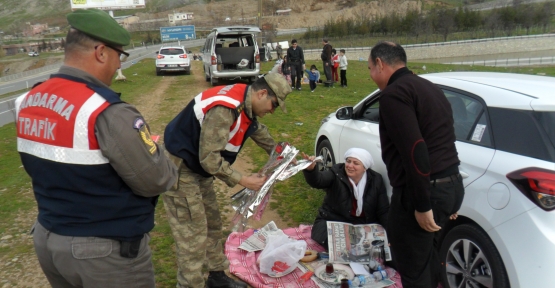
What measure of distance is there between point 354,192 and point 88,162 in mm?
2722

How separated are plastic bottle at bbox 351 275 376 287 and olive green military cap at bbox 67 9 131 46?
2575 mm

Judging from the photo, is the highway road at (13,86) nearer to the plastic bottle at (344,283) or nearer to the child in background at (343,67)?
the plastic bottle at (344,283)

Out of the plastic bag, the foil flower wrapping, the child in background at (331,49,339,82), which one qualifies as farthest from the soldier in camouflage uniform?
the child in background at (331,49,339,82)

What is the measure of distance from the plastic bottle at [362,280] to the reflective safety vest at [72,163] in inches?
85.1

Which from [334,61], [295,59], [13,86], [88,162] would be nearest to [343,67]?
[334,61]

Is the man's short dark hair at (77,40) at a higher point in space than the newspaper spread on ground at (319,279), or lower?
higher

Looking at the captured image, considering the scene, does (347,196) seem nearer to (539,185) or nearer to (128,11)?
(539,185)

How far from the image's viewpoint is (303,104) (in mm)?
11336

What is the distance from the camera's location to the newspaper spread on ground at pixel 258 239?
3890 mm

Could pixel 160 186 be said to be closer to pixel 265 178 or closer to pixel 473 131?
pixel 265 178

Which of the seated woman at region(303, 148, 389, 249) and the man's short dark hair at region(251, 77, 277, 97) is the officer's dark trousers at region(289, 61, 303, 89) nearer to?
the seated woman at region(303, 148, 389, 249)

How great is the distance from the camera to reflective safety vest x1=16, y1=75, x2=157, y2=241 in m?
1.52

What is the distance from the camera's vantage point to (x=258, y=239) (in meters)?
4.01

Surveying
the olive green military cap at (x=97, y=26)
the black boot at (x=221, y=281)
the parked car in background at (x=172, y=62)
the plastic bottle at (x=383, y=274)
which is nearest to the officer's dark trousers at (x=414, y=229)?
the plastic bottle at (x=383, y=274)
